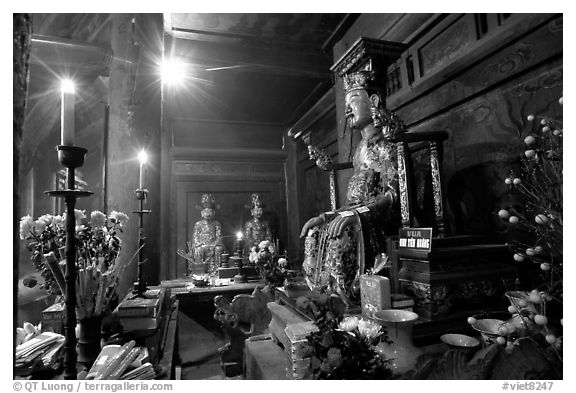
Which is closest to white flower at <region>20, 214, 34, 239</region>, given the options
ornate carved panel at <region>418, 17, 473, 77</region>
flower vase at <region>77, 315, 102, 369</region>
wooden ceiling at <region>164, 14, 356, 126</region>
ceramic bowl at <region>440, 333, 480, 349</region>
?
flower vase at <region>77, 315, 102, 369</region>

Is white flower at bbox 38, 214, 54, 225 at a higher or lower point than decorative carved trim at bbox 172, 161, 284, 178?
lower

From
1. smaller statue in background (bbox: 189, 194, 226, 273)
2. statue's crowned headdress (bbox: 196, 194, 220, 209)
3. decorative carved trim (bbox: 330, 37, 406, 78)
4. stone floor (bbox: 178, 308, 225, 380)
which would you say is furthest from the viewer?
statue's crowned headdress (bbox: 196, 194, 220, 209)

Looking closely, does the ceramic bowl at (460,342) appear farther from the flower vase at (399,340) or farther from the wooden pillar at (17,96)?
the wooden pillar at (17,96)

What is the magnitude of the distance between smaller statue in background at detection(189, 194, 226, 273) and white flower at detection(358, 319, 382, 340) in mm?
5187

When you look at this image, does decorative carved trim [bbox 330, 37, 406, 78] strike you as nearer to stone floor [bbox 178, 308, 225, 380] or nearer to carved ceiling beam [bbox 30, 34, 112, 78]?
carved ceiling beam [bbox 30, 34, 112, 78]

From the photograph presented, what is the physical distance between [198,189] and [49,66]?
397cm

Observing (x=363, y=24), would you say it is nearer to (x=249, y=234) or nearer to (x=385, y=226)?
(x=385, y=226)

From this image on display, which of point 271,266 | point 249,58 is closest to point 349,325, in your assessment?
point 271,266

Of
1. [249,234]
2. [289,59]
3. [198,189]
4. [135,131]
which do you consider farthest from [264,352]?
[198,189]

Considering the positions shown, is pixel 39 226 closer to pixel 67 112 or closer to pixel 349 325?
pixel 67 112

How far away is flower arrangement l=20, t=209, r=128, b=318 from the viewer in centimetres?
131

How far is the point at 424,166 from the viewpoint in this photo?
2871mm

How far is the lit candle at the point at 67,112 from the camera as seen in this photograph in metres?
1.00

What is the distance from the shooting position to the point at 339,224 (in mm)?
2158
